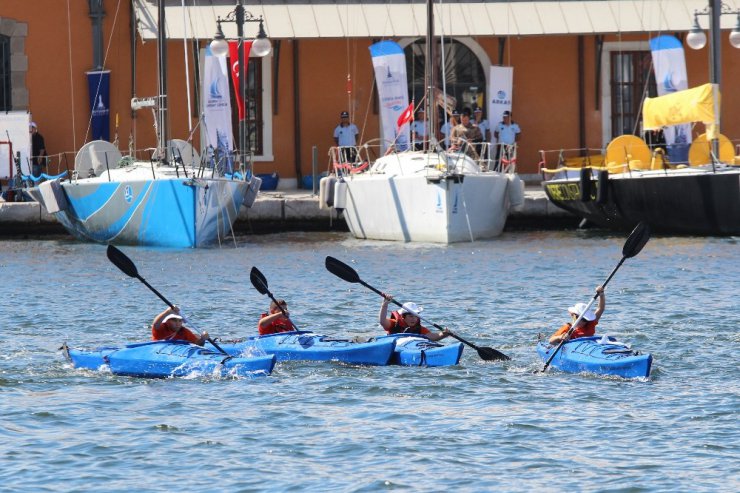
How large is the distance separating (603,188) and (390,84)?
192 inches

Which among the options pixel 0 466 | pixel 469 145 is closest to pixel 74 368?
pixel 0 466

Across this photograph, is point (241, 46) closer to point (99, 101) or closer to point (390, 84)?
point (390, 84)

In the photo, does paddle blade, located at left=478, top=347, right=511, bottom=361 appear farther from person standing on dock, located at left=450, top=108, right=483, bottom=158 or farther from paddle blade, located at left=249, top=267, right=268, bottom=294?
person standing on dock, located at left=450, top=108, right=483, bottom=158

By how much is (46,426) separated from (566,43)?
2417 cm

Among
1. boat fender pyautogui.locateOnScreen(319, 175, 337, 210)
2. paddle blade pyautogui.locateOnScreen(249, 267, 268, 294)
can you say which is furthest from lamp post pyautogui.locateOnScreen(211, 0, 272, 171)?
paddle blade pyautogui.locateOnScreen(249, 267, 268, 294)

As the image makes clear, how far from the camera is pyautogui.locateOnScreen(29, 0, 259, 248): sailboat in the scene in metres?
29.7

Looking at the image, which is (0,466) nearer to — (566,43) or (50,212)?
(50,212)

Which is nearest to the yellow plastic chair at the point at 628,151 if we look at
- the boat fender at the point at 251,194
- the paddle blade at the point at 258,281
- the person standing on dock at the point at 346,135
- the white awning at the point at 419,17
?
the white awning at the point at 419,17

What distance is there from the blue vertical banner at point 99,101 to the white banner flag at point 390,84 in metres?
5.92

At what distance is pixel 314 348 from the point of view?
17812mm

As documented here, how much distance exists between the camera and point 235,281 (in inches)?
1011

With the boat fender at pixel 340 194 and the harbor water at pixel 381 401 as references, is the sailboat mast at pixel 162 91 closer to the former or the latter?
the boat fender at pixel 340 194

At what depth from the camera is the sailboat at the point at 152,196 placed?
29.7 m

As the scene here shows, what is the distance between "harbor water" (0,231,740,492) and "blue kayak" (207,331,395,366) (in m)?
0.14
